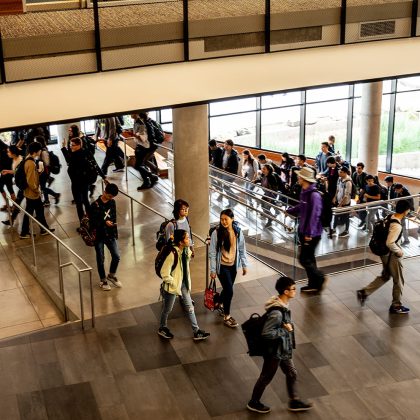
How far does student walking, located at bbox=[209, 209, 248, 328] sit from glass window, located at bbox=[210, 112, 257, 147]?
16.7 m

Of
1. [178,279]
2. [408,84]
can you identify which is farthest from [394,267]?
[408,84]

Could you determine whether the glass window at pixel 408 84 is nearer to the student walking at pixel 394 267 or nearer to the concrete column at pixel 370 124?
the concrete column at pixel 370 124

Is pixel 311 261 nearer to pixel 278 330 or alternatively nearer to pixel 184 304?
pixel 184 304

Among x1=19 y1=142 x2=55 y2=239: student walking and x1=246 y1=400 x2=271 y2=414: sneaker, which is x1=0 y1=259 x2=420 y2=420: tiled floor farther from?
x1=19 y1=142 x2=55 y2=239: student walking

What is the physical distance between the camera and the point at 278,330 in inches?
312

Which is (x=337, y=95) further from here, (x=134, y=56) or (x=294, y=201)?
(x=134, y=56)

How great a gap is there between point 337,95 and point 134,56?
59.0ft

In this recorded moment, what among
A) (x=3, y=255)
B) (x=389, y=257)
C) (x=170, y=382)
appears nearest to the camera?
(x=170, y=382)

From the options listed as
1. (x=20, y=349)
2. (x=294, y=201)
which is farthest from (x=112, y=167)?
(x=20, y=349)

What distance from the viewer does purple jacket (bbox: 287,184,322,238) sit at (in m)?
10.5

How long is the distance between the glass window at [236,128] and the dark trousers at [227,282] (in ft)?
54.6

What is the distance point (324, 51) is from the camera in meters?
11.9

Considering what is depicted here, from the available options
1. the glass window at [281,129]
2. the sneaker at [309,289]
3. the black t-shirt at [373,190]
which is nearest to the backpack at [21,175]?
the sneaker at [309,289]

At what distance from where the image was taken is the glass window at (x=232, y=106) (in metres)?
26.0
